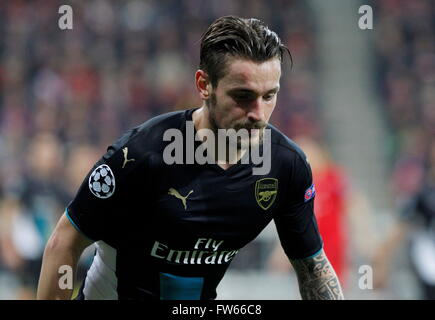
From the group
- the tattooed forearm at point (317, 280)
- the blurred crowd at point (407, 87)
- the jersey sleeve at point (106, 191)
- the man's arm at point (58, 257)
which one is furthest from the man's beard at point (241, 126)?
the blurred crowd at point (407, 87)

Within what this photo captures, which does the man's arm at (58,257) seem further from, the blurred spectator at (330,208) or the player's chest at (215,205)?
the blurred spectator at (330,208)

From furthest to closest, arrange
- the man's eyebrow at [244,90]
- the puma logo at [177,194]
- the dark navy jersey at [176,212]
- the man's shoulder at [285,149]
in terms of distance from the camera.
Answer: the man's shoulder at [285,149] < the puma logo at [177,194] < the dark navy jersey at [176,212] < the man's eyebrow at [244,90]

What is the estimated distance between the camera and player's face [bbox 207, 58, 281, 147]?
3.22 m

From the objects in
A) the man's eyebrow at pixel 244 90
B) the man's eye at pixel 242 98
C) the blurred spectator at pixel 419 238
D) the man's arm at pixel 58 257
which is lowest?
the blurred spectator at pixel 419 238

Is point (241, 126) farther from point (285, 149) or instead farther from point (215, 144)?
point (285, 149)

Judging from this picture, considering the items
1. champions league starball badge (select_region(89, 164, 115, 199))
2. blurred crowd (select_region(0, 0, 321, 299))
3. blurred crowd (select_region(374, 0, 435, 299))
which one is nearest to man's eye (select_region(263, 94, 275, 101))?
champions league starball badge (select_region(89, 164, 115, 199))

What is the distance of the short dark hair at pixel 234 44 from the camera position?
3.26m

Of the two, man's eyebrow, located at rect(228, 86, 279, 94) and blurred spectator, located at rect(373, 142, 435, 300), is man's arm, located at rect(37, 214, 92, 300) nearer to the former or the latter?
man's eyebrow, located at rect(228, 86, 279, 94)

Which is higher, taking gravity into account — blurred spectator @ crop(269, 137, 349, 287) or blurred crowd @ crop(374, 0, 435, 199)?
blurred crowd @ crop(374, 0, 435, 199)

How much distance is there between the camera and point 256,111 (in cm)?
322

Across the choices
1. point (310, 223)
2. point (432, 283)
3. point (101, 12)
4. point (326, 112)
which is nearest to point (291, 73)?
point (326, 112)

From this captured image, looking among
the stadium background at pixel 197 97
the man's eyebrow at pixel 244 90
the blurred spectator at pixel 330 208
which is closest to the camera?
the man's eyebrow at pixel 244 90

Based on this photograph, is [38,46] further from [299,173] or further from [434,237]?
[299,173]
